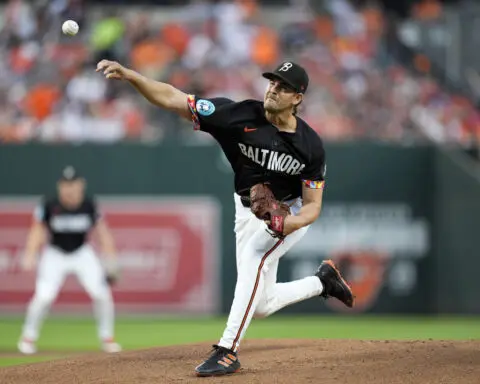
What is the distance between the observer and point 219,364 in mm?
7113

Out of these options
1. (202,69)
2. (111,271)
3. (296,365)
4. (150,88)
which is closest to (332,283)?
(296,365)

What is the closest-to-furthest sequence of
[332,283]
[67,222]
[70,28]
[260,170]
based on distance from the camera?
[70,28]
[260,170]
[332,283]
[67,222]

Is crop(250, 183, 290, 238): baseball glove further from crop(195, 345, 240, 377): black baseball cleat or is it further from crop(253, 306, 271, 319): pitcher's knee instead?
crop(195, 345, 240, 377): black baseball cleat

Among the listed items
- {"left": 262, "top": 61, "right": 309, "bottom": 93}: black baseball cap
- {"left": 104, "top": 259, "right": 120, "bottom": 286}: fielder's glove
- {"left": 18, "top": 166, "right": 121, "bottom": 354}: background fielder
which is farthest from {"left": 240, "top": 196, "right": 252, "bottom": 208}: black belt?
{"left": 104, "top": 259, "right": 120, "bottom": 286}: fielder's glove

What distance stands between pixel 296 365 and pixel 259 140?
1672 mm

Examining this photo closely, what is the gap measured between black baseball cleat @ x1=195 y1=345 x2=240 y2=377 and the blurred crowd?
891cm

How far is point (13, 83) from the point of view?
1670 cm

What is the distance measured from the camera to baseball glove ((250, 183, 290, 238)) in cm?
715

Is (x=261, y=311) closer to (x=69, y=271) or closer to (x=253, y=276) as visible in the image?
(x=253, y=276)

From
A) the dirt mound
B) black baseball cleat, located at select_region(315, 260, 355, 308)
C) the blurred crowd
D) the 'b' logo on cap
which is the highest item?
the blurred crowd

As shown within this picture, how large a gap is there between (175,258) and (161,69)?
3.40 m

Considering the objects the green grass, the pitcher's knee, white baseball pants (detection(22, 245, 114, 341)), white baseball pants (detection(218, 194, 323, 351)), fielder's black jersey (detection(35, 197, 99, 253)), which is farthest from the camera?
fielder's black jersey (detection(35, 197, 99, 253))

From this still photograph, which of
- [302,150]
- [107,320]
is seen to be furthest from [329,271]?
[107,320]

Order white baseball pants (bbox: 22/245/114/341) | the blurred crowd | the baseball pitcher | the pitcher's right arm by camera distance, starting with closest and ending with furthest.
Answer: the pitcher's right arm → the baseball pitcher → white baseball pants (bbox: 22/245/114/341) → the blurred crowd
